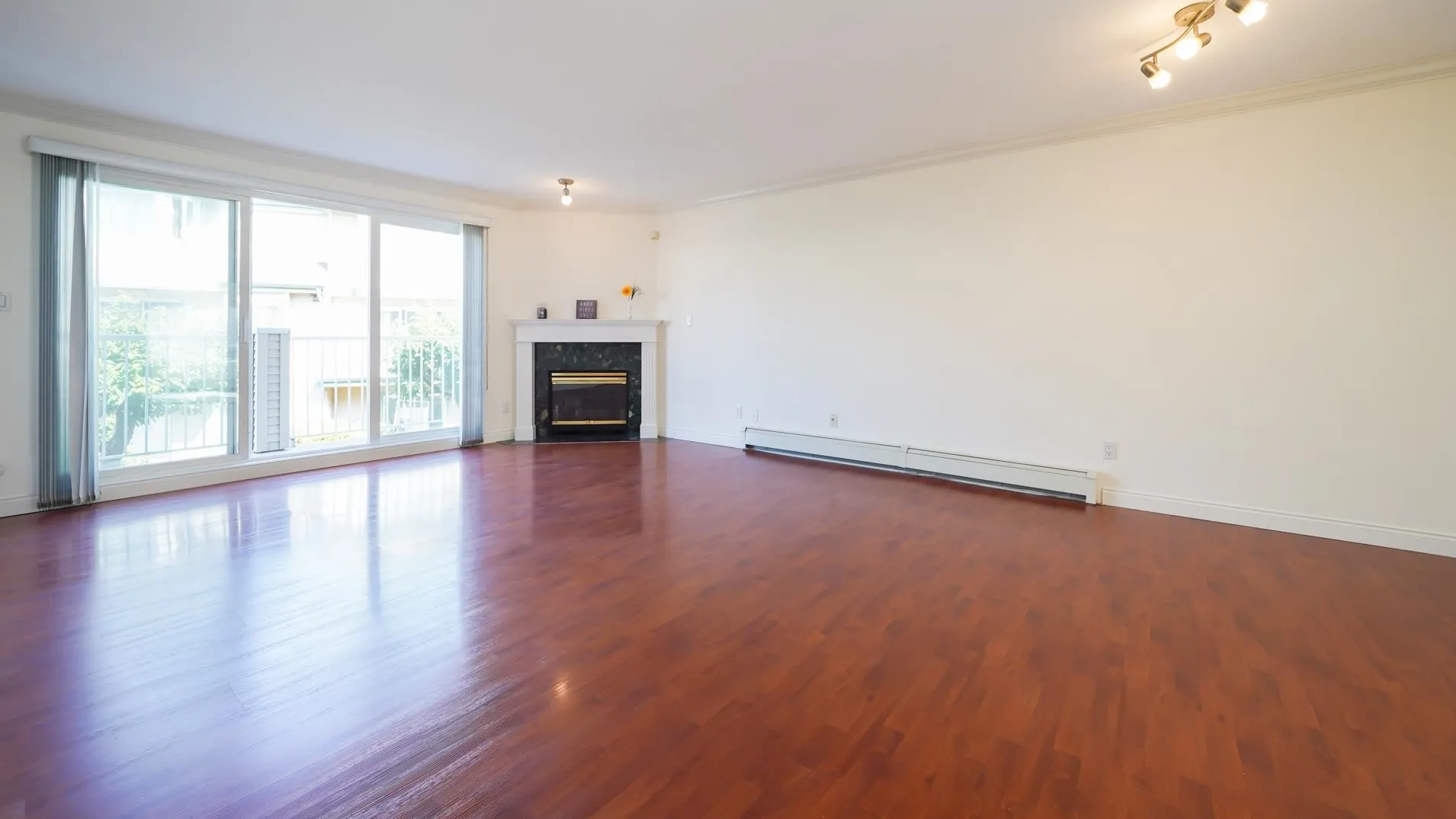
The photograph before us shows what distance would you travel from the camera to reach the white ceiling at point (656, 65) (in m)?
2.86

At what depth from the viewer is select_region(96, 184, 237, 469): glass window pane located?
14.4 feet

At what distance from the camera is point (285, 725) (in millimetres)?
1824

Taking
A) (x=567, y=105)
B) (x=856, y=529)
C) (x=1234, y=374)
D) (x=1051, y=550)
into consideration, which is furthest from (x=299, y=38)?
(x=1234, y=374)

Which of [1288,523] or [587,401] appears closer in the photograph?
[1288,523]

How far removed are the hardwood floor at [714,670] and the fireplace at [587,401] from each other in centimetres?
322

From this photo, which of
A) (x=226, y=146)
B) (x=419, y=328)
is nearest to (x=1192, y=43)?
(x=226, y=146)

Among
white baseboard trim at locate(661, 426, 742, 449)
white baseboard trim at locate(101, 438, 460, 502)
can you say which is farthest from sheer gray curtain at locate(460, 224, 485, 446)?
white baseboard trim at locate(661, 426, 742, 449)

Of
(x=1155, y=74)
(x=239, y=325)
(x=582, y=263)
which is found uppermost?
(x=1155, y=74)

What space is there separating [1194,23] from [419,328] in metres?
6.36

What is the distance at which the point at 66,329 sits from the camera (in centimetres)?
411

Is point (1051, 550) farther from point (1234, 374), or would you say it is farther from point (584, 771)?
point (584, 771)

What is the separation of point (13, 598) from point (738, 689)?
3.16 m

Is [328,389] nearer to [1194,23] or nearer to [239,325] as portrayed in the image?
[239,325]

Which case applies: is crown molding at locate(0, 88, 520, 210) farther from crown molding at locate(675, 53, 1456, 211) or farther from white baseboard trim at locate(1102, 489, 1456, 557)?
white baseboard trim at locate(1102, 489, 1456, 557)
